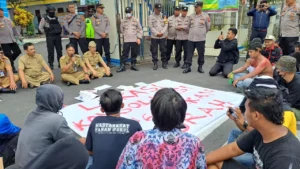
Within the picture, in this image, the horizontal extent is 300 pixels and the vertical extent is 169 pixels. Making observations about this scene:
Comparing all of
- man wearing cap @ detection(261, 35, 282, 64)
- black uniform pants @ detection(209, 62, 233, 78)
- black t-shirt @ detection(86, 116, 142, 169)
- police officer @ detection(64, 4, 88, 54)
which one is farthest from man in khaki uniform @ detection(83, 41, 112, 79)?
black t-shirt @ detection(86, 116, 142, 169)

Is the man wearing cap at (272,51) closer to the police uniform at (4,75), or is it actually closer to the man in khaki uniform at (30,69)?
the man in khaki uniform at (30,69)

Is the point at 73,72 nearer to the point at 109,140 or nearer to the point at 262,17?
the point at 109,140

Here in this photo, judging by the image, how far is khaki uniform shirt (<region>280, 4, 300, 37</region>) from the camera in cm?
591

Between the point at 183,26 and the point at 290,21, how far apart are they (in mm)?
2522

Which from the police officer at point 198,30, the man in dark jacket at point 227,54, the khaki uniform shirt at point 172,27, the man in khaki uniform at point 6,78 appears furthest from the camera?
the khaki uniform shirt at point 172,27

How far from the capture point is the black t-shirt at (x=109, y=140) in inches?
73.5

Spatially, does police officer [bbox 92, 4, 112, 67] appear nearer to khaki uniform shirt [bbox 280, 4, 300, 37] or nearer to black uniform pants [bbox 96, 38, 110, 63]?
black uniform pants [bbox 96, 38, 110, 63]

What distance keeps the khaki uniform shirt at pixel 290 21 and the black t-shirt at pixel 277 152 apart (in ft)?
17.5

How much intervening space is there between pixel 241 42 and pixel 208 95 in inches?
218

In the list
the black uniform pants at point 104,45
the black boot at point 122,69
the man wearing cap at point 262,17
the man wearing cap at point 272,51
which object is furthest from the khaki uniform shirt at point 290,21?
the black uniform pants at point 104,45

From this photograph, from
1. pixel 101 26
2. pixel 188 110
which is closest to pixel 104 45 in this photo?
pixel 101 26

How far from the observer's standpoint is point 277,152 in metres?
1.43

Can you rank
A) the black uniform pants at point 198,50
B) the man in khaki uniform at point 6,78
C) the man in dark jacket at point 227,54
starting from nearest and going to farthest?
the man in khaki uniform at point 6,78 < the man in dark jacket at point 227,54 < the black uniform pants at point 198,50

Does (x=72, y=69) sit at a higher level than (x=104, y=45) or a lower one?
lower
